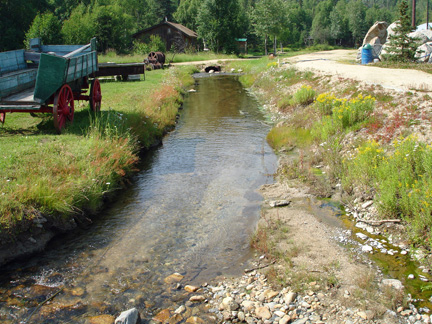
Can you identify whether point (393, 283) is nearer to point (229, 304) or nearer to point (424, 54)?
point (229, 304)

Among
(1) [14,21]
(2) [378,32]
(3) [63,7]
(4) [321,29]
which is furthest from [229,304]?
(4) [321,29]

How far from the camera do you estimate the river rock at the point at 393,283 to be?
550 cm

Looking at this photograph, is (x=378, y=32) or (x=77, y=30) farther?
(x=77, y=30)

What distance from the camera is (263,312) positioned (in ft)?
17.0

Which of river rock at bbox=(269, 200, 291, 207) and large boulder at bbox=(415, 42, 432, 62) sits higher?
large boulder at bbox=(415, 42, 432, 62)

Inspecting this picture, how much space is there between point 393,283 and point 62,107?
9388 mm

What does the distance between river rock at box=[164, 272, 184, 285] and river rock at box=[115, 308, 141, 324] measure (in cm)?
100

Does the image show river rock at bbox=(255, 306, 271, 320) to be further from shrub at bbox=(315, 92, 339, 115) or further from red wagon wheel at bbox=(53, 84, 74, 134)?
shrub at bbox=(315, 92, 339, 115)

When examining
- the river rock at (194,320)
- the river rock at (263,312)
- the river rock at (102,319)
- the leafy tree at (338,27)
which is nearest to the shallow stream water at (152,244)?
the river rock at (102,319)

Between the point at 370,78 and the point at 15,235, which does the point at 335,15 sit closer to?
the point at 370,78

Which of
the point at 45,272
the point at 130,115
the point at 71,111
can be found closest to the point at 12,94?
the point at 71,111

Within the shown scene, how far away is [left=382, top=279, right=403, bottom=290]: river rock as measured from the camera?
5496 mm

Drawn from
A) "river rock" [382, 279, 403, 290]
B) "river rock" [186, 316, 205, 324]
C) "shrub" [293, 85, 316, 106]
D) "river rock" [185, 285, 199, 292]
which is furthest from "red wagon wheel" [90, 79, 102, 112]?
"river rock" [382, 279, 403, 290]

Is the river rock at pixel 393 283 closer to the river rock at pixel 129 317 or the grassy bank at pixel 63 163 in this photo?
the river rock at pixel 129 317
